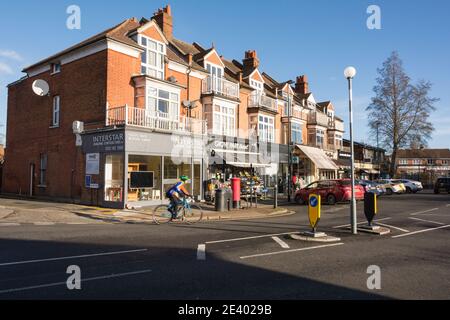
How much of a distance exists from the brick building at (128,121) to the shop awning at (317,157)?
18.7 feet

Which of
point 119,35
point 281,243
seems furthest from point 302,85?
point 281,243

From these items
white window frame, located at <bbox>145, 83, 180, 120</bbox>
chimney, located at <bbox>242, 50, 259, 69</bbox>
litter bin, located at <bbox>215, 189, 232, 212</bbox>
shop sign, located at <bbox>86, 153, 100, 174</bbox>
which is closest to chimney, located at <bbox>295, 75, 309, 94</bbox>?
chimney, located at <bbox>242, 50, 259, 69</bbox>

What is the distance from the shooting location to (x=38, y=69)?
927 inches

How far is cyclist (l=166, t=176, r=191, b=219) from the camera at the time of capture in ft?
40.2

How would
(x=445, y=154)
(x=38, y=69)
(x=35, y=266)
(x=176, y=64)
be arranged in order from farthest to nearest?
(x=445, y=154)
(x=38, y=69)
(x=176, y=64)
(x=35, y=266)

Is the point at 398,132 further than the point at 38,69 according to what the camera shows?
Yes

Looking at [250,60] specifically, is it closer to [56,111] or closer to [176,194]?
[56,111]

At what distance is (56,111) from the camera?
2184 centimetres

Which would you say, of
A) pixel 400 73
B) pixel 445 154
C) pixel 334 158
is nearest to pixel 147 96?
pixel 334 158

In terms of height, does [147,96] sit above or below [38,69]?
below

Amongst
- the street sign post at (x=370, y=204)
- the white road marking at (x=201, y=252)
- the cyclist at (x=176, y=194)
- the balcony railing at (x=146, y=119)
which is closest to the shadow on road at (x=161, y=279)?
the white road marking at (x=201, y=252)
